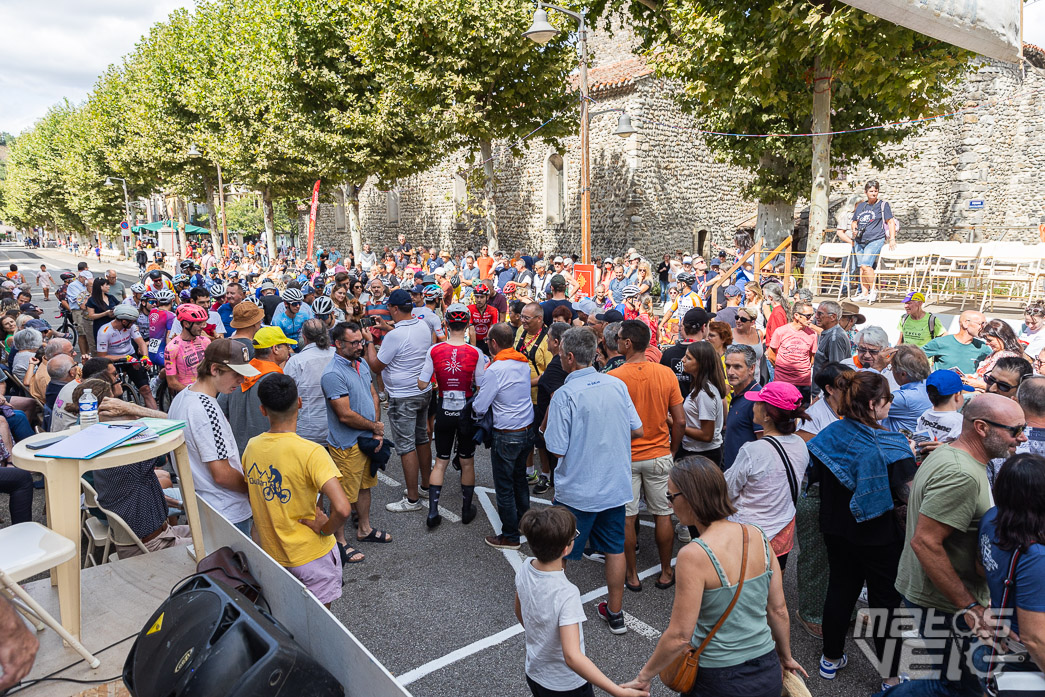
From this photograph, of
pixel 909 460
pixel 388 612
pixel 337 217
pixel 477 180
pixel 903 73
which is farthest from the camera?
pixel 337 217

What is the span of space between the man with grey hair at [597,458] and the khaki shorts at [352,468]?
187 cm

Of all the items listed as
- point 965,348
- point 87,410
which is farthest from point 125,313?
point 965,348

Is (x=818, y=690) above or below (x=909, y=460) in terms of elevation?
below

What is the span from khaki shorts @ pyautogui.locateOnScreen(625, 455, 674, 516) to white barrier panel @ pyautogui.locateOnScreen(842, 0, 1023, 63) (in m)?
2.90

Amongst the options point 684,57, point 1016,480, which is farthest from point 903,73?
point 1016,480

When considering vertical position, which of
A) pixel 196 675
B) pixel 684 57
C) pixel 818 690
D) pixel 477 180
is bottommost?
pixel 818 690

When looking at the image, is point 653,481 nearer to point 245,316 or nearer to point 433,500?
point 433,500

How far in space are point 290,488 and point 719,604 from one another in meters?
2.04

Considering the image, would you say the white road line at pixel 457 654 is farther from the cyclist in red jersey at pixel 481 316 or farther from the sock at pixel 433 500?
the cyclist in red jersey at pixel 481 316

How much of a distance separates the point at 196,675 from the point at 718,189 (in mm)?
24368

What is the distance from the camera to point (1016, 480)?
90.9 inches

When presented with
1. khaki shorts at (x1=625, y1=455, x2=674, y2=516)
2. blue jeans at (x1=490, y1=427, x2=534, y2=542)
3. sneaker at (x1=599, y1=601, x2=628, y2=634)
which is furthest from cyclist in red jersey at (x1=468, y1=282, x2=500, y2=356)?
sneaker at (x1=599, y1=601, x2=628, y2=634)

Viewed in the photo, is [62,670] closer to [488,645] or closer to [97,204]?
[488,645]

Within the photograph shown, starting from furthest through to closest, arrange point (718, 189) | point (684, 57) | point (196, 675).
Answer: point (718, 189)
point (684, 57)
point (196, 675)
